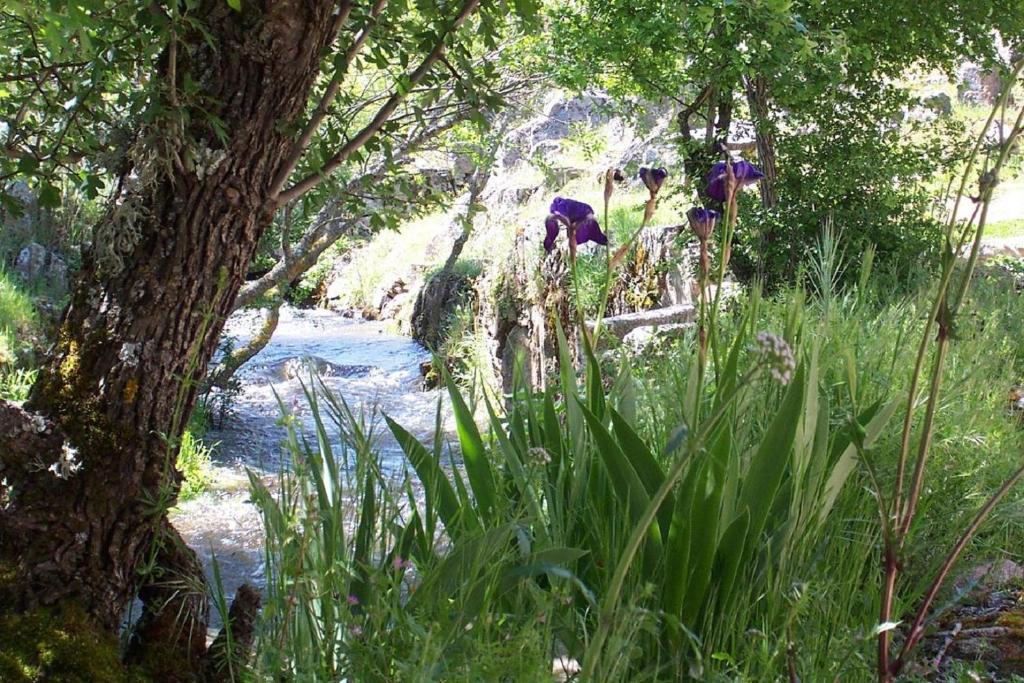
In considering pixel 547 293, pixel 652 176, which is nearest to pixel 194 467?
pixel 547 293

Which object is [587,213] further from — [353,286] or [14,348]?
[353,286]

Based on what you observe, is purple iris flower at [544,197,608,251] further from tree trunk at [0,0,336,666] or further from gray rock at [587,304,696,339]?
gray rock at [587,304,696,339]

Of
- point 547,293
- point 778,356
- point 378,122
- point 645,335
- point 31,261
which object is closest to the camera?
point 778,356

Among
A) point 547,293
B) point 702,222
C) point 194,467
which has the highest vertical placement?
point 702,222

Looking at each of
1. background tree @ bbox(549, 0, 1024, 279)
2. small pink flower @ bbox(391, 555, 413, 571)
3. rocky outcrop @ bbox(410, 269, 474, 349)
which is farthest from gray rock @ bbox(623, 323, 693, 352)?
rocky outcrop @ bbox(410, 269, 474, 349)

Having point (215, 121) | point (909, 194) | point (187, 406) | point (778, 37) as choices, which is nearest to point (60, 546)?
point (187, 406)

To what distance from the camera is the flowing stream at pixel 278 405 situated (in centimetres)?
544

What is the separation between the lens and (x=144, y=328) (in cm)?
226

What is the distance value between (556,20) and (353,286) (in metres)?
10.2

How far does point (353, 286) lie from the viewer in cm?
1719

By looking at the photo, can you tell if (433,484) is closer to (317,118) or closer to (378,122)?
(317,118)

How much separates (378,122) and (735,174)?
115 centimetres

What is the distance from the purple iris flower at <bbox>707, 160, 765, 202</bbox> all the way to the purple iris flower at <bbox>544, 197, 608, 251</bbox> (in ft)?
0.92

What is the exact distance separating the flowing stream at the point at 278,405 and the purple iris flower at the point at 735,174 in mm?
804
